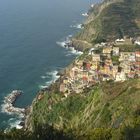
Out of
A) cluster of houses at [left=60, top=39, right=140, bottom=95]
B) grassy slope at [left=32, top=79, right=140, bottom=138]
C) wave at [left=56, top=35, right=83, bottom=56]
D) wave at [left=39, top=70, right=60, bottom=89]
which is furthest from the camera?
wave at [left=56, top=35, right=83, bottom=56]

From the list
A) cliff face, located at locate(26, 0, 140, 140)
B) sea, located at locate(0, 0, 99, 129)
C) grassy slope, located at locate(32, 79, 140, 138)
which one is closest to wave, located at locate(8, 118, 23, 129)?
sea, located at locate(0, 0, 99, 129)

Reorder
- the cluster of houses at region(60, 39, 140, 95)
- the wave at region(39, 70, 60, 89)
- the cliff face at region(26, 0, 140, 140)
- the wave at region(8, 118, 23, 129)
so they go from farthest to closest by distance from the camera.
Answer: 1. the wave at region(39, 70, 60, 89)
2. the cluster of houses at region(60, 39, 140, 95)
3. the wave at region(8, 118, 23, 129)
4. the cliff face at region(26, 0, 140, 140)

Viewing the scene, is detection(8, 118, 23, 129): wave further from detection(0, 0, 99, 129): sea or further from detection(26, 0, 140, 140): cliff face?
detection(26, 0, 140, 140): cliff face

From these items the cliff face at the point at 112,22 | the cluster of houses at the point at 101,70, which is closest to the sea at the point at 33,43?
the cliff face at the point at 112,22

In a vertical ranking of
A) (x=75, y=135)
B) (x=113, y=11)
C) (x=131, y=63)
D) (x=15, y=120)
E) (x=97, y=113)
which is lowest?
(x=75, y=135)

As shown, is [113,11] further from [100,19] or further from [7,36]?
[7,36]

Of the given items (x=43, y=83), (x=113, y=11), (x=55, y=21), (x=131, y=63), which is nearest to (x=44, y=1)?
(x=55, y=21)
